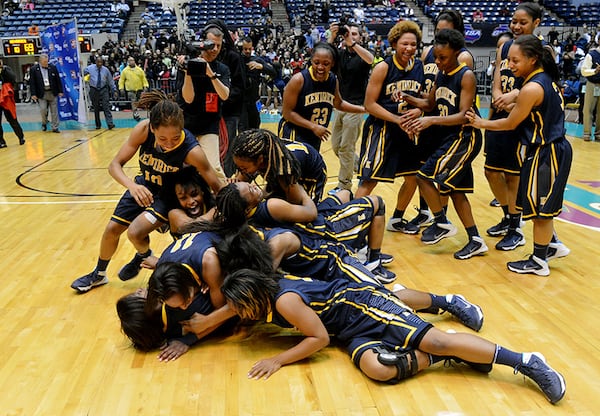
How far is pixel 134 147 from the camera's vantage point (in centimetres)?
360

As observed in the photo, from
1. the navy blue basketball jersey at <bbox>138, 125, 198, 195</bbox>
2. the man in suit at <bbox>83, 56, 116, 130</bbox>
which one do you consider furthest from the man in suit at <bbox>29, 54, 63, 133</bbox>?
the navy blue basketball jersey at <bbox>138, 125, 198, 195</bbox>

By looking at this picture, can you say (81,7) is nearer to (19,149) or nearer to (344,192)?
(19,149)

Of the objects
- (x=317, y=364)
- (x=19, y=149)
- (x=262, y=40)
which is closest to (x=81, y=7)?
(x=262, y=40)

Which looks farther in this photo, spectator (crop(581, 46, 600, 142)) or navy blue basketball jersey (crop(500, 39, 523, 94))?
spectator (crop(581, 46, 600, 142))

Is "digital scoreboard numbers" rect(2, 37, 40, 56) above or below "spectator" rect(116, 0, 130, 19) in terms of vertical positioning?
below

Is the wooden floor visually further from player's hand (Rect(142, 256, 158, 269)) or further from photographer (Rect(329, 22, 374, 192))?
photographer (Rect(329, 22, 374, 192))

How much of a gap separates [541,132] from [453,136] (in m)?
0.70

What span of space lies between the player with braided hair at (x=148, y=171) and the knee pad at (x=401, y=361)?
1.51 meters

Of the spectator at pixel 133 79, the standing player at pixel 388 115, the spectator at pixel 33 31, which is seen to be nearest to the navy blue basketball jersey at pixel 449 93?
the standing player at pixel 388 115

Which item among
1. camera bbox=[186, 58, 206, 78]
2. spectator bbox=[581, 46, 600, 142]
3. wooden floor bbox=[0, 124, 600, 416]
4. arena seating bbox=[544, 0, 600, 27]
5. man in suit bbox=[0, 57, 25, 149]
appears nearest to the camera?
wooden floor bbox=[0, 124, 600, 416]

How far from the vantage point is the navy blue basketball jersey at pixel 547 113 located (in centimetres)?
366

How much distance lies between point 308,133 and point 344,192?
36.4 inches

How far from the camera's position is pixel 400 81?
176 inches

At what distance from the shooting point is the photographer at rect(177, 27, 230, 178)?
14.8 feet
